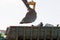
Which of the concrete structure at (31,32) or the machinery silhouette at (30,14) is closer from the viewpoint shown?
the concrete structure at (31,32)

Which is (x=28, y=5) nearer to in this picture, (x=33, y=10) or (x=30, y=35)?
(x=33, y=10)

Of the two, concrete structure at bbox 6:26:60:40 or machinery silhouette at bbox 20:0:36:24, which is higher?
machinery silhouette at bbox 20:0:36:24

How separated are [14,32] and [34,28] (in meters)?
1.48

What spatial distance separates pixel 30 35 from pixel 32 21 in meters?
6.19

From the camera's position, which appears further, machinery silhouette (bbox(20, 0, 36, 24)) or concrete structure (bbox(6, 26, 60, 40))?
machinery silhouette (bbox(20, 0, 36, 24))

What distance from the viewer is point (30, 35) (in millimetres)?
16969

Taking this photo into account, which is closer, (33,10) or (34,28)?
(34,28)

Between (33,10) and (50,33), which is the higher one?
(33,10)

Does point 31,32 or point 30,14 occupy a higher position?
point 30,14

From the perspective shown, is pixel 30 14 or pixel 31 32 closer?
pixel 31 32

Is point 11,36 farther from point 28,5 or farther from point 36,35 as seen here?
point 28,5

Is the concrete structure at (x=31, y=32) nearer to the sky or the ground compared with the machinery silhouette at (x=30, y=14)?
nearer to the ground

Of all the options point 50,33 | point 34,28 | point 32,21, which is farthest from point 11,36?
point 32,21

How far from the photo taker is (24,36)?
17.0 meters
